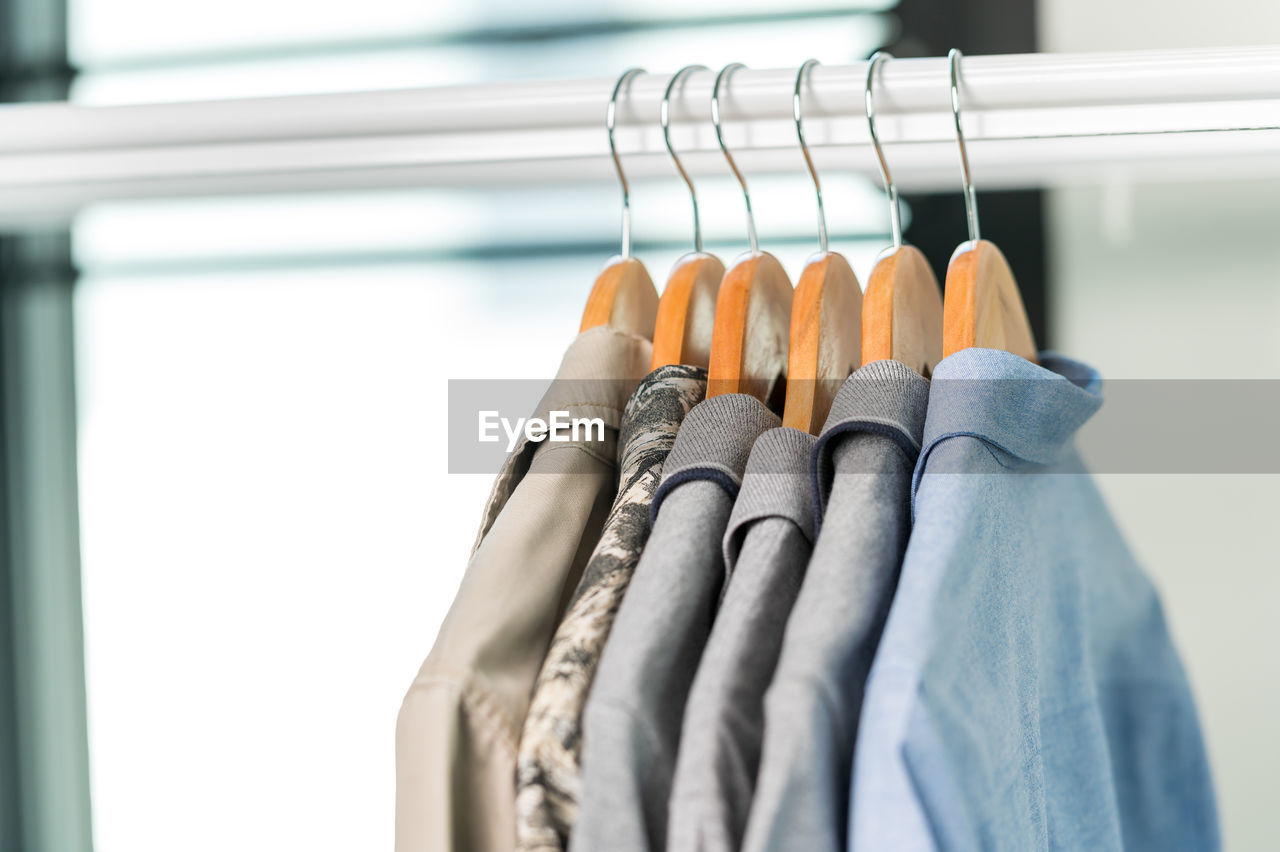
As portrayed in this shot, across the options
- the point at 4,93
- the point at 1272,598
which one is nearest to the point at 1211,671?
the point at 1272,598

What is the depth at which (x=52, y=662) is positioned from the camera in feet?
3.73

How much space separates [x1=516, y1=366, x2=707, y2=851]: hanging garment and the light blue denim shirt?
11cm

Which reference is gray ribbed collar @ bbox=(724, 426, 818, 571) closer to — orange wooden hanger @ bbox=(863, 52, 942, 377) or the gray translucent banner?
orange wooden hanger @ bbox=(863, 52, 942, 377)

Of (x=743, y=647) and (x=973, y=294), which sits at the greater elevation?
(x=973, y=294)

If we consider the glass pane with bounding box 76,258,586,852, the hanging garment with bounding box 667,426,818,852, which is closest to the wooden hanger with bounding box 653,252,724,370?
the hanging garment with bounding box 667,426,818,852

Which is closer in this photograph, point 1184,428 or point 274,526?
point 1184,428

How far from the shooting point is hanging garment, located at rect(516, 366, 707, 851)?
1.23 feet

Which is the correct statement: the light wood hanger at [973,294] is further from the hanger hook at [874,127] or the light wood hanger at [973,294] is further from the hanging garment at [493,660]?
the hanging garment at [493,660]

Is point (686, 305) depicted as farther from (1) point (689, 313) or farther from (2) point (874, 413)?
(2) point (874, 413)

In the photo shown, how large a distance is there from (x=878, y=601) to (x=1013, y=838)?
0.10 meters

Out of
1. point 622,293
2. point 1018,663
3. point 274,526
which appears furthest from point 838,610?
point 274,526

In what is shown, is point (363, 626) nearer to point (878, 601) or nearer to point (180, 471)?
point (180, 471)

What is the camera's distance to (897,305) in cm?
51

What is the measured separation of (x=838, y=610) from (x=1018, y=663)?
0.45 feet
